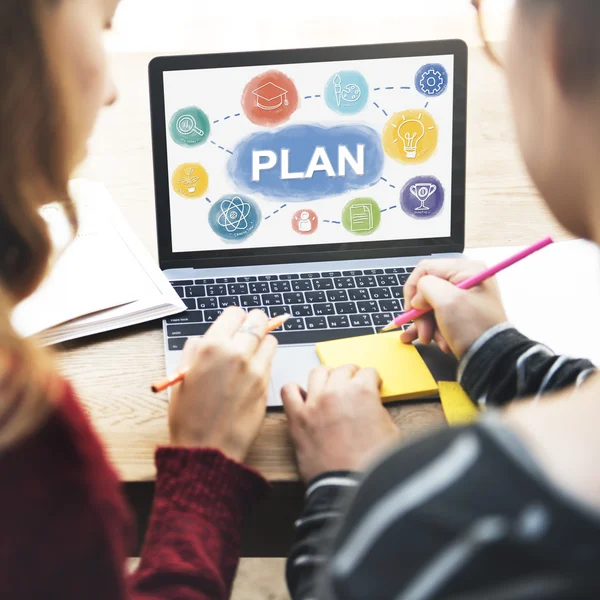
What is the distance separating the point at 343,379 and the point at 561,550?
415 mm

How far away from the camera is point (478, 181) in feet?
3.69

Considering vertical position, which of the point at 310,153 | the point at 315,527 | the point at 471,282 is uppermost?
the point at 310,153

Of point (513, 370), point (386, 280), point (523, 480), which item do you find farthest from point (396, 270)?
point (523, 480)

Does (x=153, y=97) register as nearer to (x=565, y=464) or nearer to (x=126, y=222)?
(x=126, y=222)

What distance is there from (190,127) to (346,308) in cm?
28

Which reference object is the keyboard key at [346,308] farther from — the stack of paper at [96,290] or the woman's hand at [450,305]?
the stack of paper at [96,290]

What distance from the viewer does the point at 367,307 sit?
87 centimetres

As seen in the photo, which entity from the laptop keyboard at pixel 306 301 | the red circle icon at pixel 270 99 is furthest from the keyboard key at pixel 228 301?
the red circle icon at pixel 270 99

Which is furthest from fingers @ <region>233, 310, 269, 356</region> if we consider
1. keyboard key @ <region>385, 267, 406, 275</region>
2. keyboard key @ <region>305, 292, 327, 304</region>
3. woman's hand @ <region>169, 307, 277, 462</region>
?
keyboard key @ <region>385, 267, 406, 275</region>

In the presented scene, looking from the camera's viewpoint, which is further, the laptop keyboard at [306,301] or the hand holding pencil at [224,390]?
the laptop keyboard at [306,301]

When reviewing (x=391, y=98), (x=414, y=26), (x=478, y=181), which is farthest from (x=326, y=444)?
(x=414, y=26)

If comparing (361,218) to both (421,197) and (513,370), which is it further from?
(513,370)

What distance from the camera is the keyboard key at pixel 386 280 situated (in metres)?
0.91

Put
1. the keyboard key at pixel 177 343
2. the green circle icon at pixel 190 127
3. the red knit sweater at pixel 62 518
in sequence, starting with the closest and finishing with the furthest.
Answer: the red knit sweater at pixel 62 518
the keyboard key at pixel 177 343
the green circle icon at pixel 190 127
